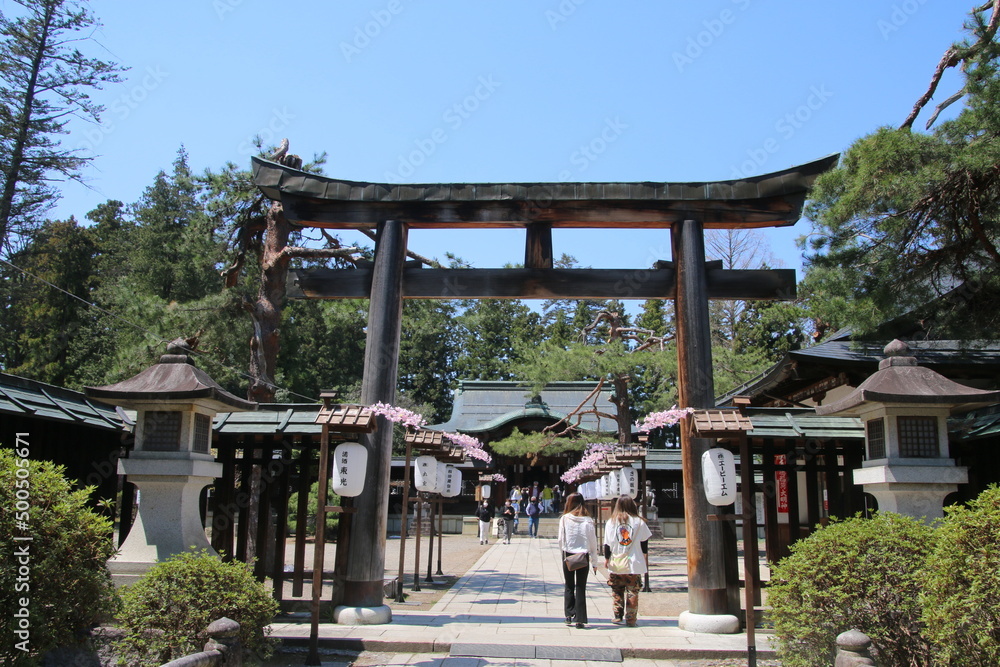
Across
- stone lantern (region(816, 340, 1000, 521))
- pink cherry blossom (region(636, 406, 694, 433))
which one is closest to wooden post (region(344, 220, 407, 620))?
pink cherry blossom (region(636, 406, 694, 433))

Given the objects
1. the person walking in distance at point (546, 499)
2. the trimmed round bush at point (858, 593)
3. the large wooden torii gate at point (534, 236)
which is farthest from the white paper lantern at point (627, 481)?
the person walking in distance at point (546, 499)

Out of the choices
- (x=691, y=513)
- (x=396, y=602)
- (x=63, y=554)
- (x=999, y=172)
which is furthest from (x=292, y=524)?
(x=999, y=172)

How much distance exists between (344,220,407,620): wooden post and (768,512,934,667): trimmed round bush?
4.47m

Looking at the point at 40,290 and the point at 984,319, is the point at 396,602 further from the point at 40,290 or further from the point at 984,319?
the point at 40,290

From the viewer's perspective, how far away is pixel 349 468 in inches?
321

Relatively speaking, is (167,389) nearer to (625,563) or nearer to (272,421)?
(272,421)

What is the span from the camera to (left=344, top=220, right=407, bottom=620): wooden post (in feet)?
27.6

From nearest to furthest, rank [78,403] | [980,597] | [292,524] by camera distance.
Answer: [980,597], [78,403], [292,524]

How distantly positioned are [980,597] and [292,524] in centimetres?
2146

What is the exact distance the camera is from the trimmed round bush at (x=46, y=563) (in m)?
4.51

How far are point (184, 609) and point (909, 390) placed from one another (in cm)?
692

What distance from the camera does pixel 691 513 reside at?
8.38 meters

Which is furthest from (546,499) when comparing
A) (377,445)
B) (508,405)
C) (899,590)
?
(899,590)

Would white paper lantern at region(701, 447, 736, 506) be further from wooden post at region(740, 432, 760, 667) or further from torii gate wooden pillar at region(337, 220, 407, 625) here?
torii gate wooden pillar at region(337, 220, 407, 625)
